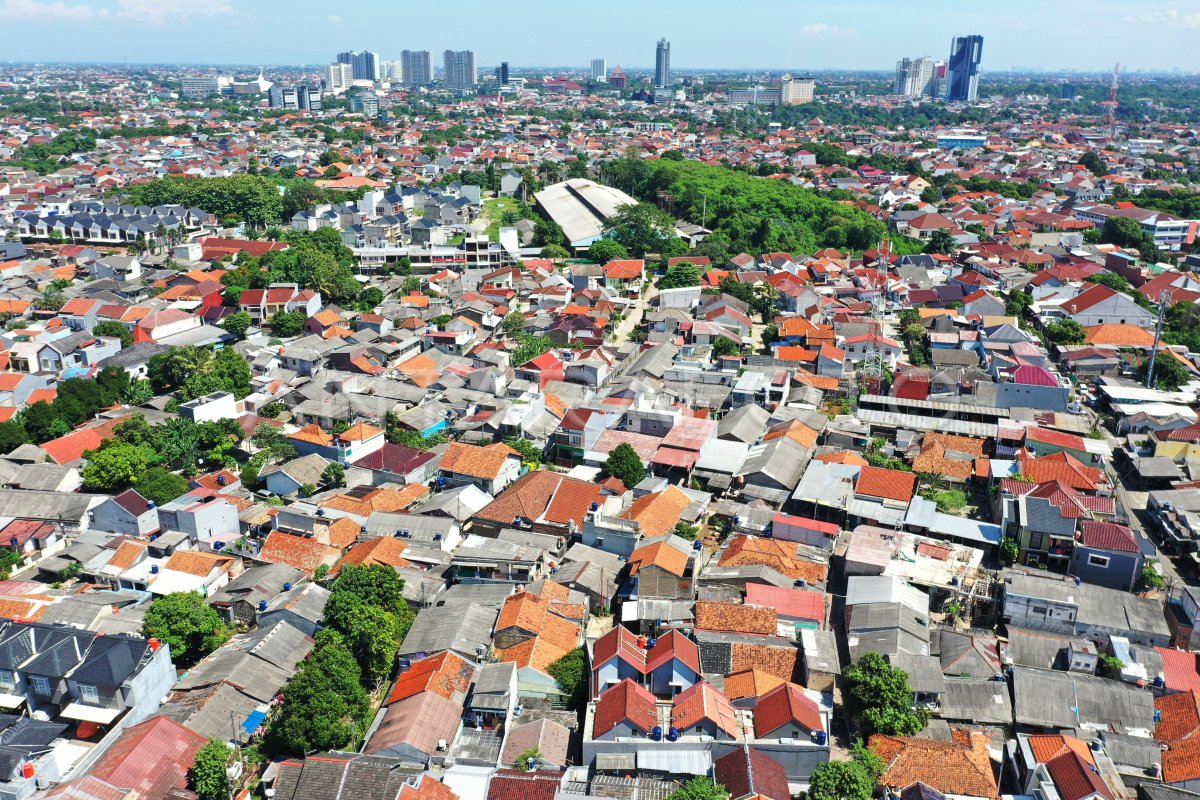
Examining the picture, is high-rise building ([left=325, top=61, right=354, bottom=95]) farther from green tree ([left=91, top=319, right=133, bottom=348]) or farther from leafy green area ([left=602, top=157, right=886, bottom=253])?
green tree ([left=91, top=319, right=133, bottom=348])

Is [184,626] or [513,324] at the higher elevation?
[513,324]

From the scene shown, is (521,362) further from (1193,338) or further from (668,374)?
(1193,338)

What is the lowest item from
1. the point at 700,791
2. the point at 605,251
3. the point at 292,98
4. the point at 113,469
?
the point at 700,791

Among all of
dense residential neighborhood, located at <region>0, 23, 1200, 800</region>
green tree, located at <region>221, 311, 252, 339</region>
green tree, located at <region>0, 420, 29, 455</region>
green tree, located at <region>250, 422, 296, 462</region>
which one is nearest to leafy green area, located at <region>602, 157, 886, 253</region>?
dense residential neighborhood, located at <region>0, 23, 1200, 800</region>

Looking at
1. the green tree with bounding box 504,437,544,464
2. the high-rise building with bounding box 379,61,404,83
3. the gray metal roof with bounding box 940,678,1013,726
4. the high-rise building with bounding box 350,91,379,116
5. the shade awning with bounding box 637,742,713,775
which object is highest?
the high-rise building with bounding box 379,61,404,83

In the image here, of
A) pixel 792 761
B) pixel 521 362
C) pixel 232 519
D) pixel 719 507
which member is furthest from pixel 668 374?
pixel 792 761

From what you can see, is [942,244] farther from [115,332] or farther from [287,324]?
[115,332]

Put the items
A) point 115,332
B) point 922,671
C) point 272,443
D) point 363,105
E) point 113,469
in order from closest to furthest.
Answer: point 922,671, point 113,469, point 272,443, point 115,332, point 363,105

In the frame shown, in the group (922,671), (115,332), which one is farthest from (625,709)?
(115,332)
